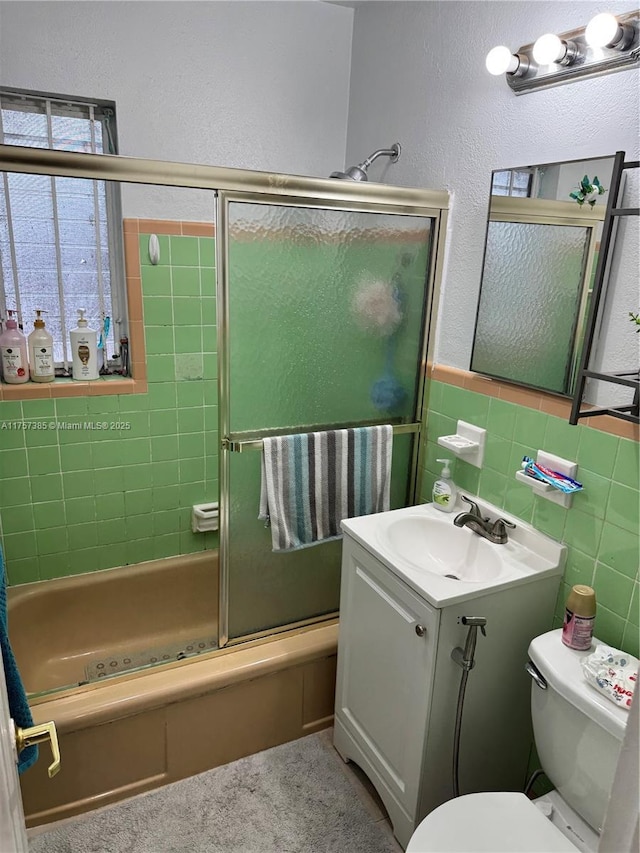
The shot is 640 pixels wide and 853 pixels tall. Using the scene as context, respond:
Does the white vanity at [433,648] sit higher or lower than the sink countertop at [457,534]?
lower

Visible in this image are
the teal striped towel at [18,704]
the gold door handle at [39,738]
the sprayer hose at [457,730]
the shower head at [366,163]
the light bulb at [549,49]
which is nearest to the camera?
the gold door handle at [39,738]

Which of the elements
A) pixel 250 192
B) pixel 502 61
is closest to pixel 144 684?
pixel 250 192

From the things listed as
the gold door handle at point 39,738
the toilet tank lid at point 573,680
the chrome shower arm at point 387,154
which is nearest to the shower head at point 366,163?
the chrome shower arm at point 387,154

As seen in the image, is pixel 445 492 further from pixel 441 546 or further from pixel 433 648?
pixel 433 648

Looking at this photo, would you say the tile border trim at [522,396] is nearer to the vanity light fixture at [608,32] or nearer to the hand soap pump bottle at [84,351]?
the vanity light fixture at [608,32]

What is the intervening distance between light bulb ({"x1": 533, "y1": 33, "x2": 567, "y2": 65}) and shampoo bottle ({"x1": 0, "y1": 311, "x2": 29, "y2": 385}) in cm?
194

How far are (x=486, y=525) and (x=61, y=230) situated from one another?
1931 millimetres

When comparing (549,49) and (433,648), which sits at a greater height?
(549,49)

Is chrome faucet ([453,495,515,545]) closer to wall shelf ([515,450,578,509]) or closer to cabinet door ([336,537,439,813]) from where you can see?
wall shelf ([515,450,578,509])

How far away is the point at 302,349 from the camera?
194 centimetres

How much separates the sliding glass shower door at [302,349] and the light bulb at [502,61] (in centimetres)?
52

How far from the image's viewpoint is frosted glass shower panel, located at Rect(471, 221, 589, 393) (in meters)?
1.60

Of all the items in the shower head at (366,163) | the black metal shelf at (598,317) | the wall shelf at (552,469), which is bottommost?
the wall shelf at (552,469)

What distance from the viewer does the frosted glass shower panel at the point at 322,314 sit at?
1.79 m
